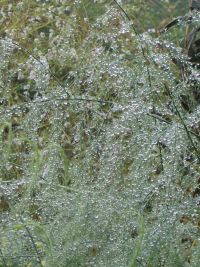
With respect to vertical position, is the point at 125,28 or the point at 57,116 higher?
the point at 125,28

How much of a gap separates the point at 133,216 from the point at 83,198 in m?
0.10

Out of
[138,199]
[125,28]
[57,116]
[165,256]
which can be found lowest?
[165,256]

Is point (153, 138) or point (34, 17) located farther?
point (34, 17)

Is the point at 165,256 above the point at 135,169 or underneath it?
underneath

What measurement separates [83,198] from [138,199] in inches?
4.1

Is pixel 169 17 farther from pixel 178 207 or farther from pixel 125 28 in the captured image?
pixel 178 207

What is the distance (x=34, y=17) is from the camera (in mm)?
3545

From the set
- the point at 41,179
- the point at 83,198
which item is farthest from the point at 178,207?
the point at 41,179

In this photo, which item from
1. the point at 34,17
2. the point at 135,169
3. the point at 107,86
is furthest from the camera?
the point at 34,17

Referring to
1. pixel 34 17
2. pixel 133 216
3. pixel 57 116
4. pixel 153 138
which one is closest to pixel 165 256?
pixel 133 216

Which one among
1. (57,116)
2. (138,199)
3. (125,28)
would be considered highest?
(125,28)

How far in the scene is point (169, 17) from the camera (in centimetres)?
370

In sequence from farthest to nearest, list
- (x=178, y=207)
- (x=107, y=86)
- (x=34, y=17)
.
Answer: (x=34, y=17), (x=107, y=86), (x=178, y=207)

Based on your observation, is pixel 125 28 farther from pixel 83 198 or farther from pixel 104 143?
pixel 83 198
